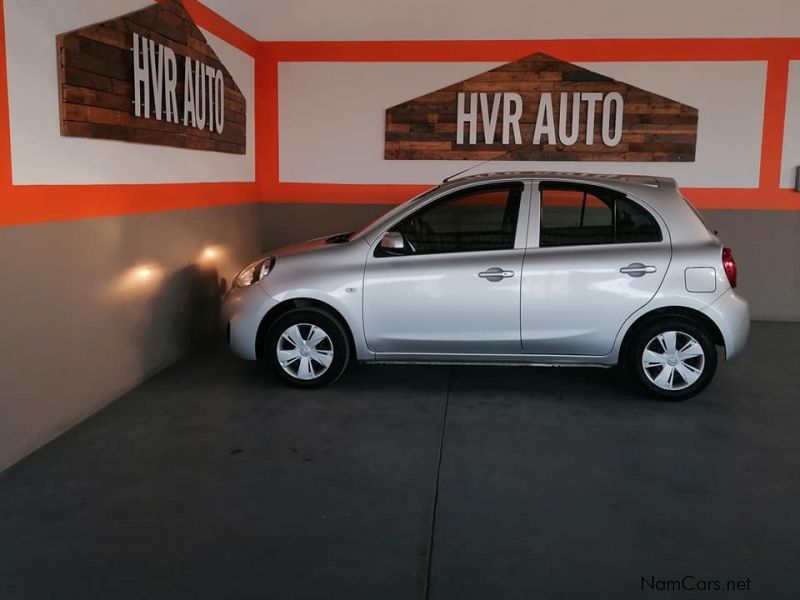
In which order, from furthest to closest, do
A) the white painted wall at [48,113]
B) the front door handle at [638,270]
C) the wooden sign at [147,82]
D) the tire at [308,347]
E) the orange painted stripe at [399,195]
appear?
the orange painted stripe at [399,195] → the tire at [308,347] → the front door handle at [638,270] → the wooden sign at [147,82] → the white painted wall at [48,113]

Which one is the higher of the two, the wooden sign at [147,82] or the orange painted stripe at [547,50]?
the orange painted stripe at [547,50]

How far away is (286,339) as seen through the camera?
19.5ft

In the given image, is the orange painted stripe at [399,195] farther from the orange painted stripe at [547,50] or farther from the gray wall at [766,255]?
the orange painted stripe at [547,50]

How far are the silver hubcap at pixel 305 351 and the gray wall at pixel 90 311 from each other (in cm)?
112

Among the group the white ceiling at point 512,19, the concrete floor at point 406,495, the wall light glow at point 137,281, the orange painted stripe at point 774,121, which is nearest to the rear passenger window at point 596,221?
the concrete floor at point 406,495

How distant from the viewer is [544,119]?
28.5ft

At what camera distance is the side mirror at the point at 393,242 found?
19.1 ft

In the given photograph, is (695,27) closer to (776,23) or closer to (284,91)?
(776,23)

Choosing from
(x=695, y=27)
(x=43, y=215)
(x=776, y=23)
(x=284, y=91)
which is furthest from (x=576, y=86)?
(x=43, y=215)

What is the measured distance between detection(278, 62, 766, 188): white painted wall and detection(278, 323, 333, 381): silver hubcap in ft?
11.3

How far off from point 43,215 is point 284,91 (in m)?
4.64

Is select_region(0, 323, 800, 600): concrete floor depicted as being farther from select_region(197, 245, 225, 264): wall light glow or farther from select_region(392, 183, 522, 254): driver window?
select_region(197, 245, 225, 264): wall light glow

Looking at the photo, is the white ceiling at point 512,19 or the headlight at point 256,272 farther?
the white ceiling at point 512,19

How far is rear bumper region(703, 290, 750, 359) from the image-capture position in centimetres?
566
